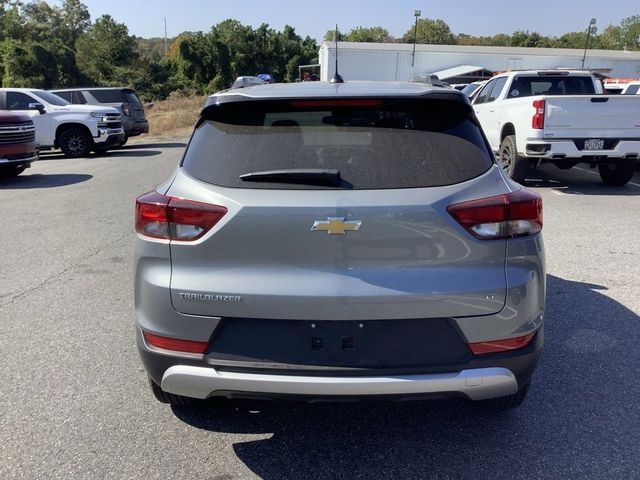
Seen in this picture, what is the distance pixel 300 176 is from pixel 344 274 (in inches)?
18.8

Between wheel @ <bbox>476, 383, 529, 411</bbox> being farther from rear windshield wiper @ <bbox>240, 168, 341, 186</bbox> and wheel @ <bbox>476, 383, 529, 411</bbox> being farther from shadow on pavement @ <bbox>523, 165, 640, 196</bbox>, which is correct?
shadow on pavement @ <bbox>523, 165, 640, 196</bbox>

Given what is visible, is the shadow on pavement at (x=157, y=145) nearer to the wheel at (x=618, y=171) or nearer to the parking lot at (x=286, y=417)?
the wheel at (x=618, y=171)

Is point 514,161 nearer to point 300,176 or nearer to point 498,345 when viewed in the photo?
point 498,345

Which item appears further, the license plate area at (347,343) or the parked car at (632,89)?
the parked car at (632,89)

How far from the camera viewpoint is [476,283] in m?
2.43

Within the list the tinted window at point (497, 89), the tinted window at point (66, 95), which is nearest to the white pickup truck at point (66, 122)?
the tinted window at point (66, 95)

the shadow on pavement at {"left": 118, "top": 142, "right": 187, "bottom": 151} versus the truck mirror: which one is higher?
the truck mirror

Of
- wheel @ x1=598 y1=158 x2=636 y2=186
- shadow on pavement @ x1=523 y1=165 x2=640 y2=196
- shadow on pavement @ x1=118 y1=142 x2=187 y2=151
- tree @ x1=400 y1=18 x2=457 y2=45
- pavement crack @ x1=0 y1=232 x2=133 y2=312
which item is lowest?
shadow on pavement @ x1=118 y1=142 x2=187 y2=151

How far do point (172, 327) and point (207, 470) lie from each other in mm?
754

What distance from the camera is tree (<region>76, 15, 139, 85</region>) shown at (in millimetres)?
64625

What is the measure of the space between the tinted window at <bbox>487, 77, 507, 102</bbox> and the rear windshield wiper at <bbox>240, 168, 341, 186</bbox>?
1060 centimetres

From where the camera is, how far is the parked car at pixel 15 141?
11.2 meters

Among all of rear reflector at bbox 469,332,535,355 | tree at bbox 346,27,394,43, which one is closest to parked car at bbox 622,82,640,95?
rear reflector at bbox 469,332,535,355

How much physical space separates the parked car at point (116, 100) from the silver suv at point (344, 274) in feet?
56.9
